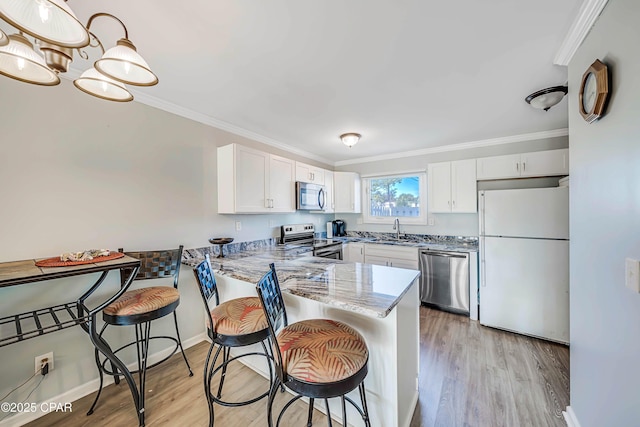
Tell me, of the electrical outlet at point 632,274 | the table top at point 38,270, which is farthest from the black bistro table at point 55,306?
the electrical outlet at point 632,274

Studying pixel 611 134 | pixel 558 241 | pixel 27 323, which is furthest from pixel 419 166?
pixel 27 323

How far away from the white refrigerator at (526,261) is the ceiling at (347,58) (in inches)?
37.2

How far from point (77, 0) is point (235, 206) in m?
1.70

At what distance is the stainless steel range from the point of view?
11.1 ft

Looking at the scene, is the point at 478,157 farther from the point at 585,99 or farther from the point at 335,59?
the point at 335,59

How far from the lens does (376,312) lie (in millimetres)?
1064

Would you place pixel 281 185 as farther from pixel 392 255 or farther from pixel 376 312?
pixel 376 312

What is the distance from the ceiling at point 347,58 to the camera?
1.22 metres

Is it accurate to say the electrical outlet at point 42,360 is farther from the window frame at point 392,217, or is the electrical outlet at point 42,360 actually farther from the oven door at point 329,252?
the window frame at point 392,217

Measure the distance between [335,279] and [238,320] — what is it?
2.09 feet

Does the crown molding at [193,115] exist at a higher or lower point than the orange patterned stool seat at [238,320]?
higher

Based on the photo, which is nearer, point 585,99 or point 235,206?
point 585,99

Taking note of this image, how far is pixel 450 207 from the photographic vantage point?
3422 mm

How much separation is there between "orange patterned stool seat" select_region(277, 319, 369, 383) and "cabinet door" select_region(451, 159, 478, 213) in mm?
2864
